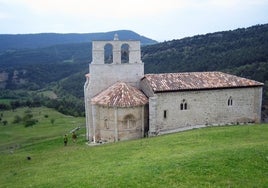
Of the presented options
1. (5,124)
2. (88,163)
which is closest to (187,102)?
(88,163)

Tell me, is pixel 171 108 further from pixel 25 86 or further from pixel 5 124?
pixel 25 86

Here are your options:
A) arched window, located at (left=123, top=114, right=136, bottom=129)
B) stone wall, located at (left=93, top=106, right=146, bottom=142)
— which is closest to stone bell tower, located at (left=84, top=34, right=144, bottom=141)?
stone wall, located at (left=93, top=106, right=146, bottom=142)

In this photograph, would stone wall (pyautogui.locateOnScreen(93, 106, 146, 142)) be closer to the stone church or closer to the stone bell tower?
the stone church

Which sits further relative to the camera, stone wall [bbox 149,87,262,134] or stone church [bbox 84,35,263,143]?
stone wall [bbox 149,87,262,134]

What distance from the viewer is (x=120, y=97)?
30.1 meters

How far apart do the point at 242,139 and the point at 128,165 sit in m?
9.64

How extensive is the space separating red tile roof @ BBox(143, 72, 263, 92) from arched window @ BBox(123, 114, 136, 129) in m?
3.38

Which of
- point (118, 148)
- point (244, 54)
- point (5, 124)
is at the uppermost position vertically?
point (244, 54)

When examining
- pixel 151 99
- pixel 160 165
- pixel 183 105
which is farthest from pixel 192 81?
pixel 160 165

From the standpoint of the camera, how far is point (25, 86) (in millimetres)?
150750

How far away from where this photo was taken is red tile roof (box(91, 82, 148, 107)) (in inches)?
1171

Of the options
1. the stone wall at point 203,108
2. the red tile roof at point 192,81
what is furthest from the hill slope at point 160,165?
the red tile roof at point 192,81

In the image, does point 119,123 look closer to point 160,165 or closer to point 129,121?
point 129,121

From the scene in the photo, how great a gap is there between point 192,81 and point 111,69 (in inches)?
331
